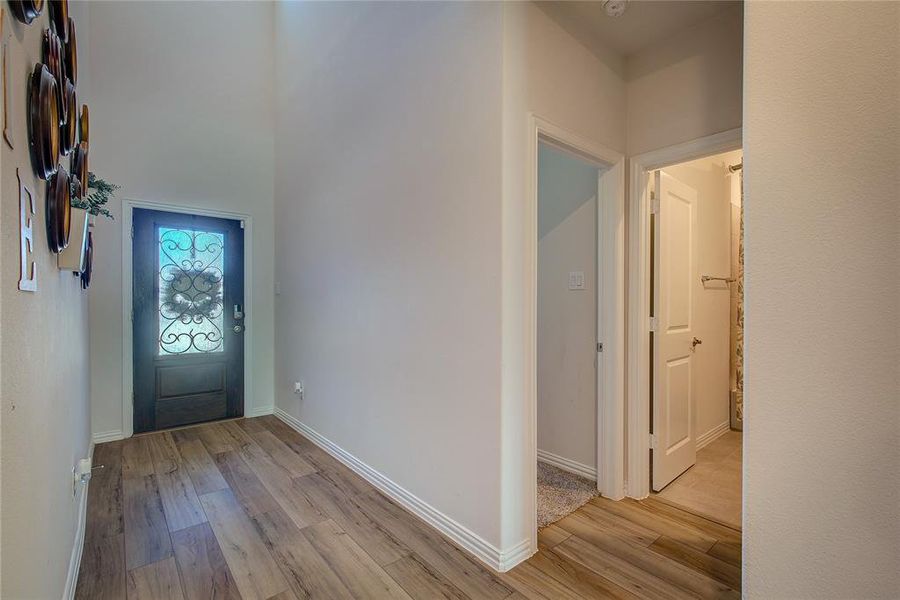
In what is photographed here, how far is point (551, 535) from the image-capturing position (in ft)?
6.66

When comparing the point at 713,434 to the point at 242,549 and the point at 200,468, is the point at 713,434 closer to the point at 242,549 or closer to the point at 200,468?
the point at 242,549

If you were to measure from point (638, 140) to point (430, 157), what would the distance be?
131 cm

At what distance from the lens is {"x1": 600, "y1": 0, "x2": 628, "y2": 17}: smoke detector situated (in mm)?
1864

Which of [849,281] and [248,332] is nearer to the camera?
[849,281]

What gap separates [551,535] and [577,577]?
0.31 metres

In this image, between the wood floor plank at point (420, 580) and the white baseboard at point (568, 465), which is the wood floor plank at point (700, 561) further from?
the wood floor plank at point (420, 580)

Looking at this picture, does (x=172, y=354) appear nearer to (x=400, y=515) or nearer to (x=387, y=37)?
(x=400, y=515)

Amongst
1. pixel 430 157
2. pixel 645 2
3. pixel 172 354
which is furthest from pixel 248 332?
pixel 645 2

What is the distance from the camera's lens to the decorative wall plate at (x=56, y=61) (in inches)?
45.1

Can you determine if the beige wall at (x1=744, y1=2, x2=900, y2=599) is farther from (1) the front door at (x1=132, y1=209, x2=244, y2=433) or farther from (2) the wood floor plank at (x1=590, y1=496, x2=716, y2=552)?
(1) the front door at (x1=132, y1=209, x2=244, y2=433)

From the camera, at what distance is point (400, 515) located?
7.25 ft

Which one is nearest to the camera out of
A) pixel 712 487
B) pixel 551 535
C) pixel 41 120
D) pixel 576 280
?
pixel 41 120

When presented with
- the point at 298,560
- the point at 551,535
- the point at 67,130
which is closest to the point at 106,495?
the point at 298,560

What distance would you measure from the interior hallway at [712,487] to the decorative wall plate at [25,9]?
3.29 m
